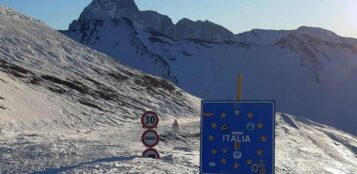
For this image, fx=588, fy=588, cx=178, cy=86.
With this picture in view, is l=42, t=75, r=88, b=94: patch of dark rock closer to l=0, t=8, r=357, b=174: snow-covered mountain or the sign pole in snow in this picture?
l=0, t=8, r=357, b=174: snow-covered mountain

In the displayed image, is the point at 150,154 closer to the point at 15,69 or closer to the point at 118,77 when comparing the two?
the point at 15,69

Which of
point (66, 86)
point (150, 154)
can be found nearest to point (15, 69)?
point (66, 86)

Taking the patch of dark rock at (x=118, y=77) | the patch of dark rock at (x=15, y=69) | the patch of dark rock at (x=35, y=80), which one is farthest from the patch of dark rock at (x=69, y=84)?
the patch of dark rock at (x=118, y=77)

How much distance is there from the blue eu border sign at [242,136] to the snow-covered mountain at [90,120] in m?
5.23

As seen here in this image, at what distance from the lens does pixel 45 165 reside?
14984 millimetres

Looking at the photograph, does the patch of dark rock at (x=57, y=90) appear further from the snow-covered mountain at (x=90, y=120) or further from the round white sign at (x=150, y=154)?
the round white sign at (x=150, y=154)

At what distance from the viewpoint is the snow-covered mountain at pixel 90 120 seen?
16594 millimetres

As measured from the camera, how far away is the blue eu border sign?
28.9 ft

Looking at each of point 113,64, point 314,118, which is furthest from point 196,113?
point 314,118

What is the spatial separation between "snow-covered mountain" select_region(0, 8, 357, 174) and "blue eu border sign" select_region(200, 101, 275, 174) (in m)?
5.23

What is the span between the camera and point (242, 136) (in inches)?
347

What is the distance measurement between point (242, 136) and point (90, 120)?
125ft

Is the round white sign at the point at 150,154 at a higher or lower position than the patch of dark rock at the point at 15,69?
lower

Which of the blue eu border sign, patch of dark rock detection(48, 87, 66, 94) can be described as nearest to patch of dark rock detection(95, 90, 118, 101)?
patch of dark rock detection(48, 87, 66, 94)
